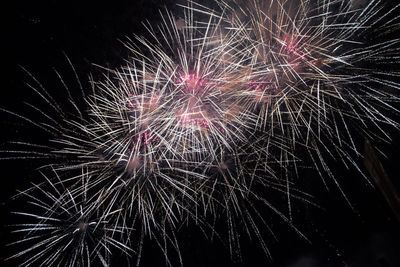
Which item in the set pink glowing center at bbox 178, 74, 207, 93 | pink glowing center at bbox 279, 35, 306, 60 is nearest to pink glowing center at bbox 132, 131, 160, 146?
pink glowing center at bbox 178, 74, 207, 93

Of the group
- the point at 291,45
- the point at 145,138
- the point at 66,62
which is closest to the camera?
the point at 291,45

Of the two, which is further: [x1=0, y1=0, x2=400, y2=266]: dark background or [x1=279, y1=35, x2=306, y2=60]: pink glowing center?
[x1=0, y1=0, x2=400, y2=266]: dark background

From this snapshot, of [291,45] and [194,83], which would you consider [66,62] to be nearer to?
[194,83]

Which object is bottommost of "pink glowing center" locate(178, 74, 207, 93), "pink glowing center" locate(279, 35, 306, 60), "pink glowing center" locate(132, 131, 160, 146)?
"pink glowing center" locate(132, 131, 160, 146)

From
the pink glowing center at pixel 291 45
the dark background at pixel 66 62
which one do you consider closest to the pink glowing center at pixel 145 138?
the dark background at pixel 66 62

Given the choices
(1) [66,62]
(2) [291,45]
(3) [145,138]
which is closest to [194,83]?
(3) [145,138]

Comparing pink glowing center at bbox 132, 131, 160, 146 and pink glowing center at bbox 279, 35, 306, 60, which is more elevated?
pink glowing center at bbox 279, 35, 306, 60

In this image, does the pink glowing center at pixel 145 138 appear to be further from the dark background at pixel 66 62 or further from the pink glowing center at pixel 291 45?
the pink glowing center at pixel 291 45

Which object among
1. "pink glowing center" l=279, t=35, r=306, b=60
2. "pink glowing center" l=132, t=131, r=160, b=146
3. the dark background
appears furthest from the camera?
the dark background

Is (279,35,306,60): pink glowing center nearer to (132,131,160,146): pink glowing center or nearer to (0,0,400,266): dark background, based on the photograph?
(0,0,400,266): dark background

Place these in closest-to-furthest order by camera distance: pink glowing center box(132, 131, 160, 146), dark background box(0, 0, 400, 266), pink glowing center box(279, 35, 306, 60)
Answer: pink glowing center box(279, 35, 306, 60) → pink glowing center box(132, 131, 160, 146) → dark background box(0, 0, 400, 266)

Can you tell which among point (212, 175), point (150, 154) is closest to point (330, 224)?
point (212, 175)

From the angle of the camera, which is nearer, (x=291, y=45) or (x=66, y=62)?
(x=291, y=45)

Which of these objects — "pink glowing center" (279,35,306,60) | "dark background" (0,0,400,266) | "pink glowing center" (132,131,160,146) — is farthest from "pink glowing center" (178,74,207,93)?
"dark background" (0,0,400,266)
